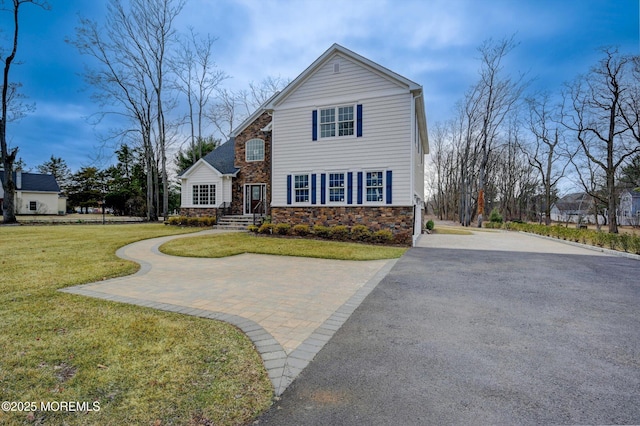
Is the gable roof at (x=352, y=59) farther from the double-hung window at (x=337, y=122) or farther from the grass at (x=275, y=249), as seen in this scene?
the grass at (x=275, y=249)

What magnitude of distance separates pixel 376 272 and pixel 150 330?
4.95 m

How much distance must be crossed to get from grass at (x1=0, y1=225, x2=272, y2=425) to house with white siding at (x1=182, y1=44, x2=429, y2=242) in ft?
33.6

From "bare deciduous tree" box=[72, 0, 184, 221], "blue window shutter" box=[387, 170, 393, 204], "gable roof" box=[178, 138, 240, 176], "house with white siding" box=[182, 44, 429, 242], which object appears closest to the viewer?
"house with white siding" box=[182, 44, 429, 242]

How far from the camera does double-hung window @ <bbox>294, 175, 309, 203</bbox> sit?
573 inches

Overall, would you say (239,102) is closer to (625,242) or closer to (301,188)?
(301,188)

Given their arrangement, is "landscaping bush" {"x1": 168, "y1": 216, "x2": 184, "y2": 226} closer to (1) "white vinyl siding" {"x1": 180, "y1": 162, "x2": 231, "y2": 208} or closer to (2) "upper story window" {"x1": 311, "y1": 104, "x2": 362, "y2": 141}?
(1) "white vinyl siding" {"x1": 180, "y1": 162, "x2": 231, "y2": 208}

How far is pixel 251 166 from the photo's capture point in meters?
20.0

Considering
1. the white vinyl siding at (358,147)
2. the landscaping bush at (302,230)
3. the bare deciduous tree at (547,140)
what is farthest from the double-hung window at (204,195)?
the bare deciduous tree at (547,140)

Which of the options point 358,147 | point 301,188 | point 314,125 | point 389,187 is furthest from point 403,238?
point 314,125

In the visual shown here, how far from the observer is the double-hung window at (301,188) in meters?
14.6

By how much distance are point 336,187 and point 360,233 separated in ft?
8.06

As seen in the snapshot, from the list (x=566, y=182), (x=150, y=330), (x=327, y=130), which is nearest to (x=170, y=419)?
(x=150, y=330)

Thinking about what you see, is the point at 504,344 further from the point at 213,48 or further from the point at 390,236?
the point at 213,48

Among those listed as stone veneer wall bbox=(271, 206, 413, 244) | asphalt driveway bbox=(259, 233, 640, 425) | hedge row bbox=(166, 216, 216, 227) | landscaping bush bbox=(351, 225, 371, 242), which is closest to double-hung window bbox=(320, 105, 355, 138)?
stone veneer wall bbox=(271, 206, 413, 244)
